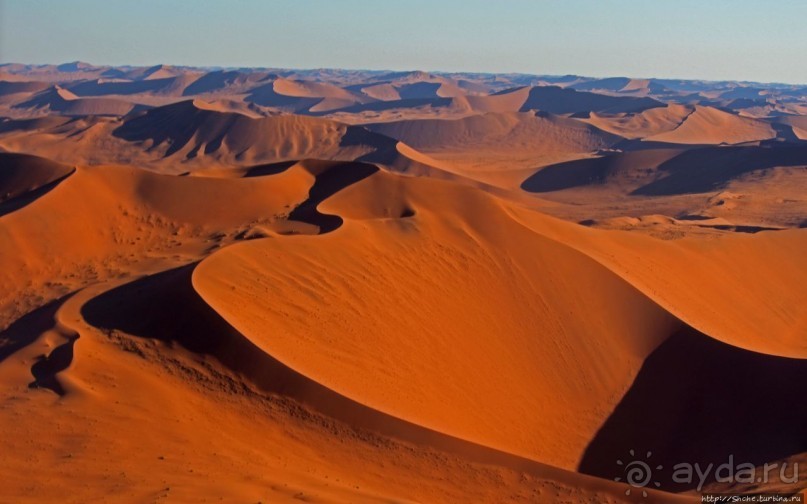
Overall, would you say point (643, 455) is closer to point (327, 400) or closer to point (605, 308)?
point (605, 308)

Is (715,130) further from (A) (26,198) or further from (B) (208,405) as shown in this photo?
(B) (208,405)

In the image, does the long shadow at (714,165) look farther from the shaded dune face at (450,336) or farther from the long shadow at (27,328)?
the long shadow at (27,328)

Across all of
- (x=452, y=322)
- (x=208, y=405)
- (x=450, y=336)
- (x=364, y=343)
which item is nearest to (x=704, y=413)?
(x=450, y=336)

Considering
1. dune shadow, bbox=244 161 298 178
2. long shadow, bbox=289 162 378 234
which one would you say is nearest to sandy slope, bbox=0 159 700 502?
long shadow, bbox=289 162 378 234

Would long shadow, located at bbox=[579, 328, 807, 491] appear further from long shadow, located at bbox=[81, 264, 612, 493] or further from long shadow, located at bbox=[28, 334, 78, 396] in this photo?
long shadow, located at bbox=[28, 334, 78, 396]

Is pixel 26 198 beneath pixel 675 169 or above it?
beneath
